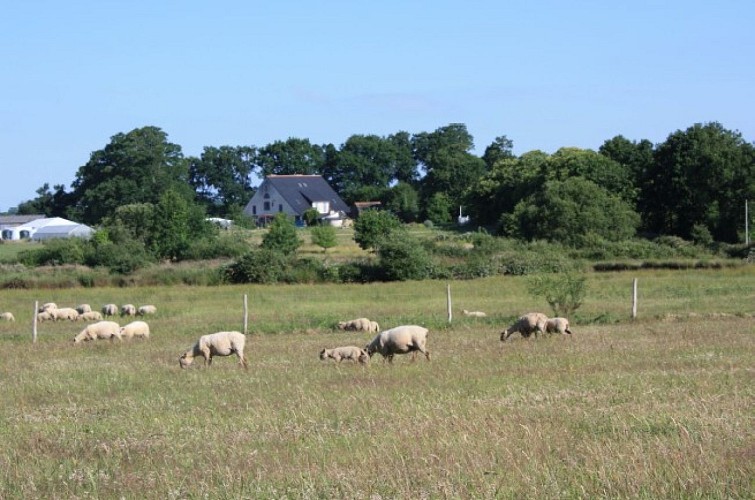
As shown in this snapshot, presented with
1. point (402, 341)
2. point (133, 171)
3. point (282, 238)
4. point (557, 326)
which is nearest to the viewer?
point (402, 341)

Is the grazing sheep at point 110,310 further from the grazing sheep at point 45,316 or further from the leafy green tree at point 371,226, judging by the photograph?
the leafy green tree at point 371,226

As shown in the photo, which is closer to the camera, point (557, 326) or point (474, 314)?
point (557, 326)

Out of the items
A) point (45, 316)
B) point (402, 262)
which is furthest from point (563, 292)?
point (402, 262)

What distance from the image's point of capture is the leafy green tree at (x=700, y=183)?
269 ft

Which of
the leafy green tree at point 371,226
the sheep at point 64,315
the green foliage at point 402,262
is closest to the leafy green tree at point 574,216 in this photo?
the leafy green tree at point 371,226

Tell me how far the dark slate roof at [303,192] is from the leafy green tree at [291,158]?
19401 mm

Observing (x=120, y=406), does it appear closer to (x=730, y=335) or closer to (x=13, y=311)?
(x=730, y=335)

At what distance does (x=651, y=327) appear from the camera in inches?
1217

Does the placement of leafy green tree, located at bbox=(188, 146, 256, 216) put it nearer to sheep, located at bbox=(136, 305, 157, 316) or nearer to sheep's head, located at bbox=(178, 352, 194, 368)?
sheep, located at bbox=(136, 305, 157, 316)

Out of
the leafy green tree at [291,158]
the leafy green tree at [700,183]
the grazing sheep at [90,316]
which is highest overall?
the leafy green tree at [291,158]

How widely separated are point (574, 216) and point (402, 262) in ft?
76.2

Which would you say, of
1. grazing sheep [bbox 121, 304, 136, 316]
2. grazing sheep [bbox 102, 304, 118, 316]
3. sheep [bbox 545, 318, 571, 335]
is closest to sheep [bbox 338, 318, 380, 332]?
sheep [bbox 545, 318, 571, 335]

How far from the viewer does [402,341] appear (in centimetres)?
2323

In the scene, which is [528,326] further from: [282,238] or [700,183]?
[700,183]
